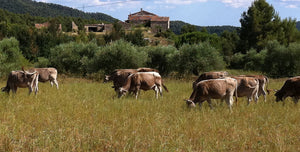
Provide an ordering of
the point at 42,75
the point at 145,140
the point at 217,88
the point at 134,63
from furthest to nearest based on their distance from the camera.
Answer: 1. the point at 134,63
2. the point at 42,75
3. the point at 217,88
4. the point at 145,140

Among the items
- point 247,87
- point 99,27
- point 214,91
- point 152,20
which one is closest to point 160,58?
point 247,87

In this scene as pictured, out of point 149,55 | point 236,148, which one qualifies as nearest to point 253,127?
point 236,148

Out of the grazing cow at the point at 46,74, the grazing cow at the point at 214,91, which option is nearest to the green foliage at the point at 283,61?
the grazing cow at the point at 214,91

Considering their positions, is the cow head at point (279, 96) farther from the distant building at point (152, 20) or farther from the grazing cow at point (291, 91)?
the distant building at point (152, 20)

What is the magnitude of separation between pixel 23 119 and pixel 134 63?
69.2 feet

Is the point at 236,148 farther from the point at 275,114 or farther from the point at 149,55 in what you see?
the point at 149,55

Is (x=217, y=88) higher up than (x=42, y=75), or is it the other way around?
(x=217, y=88)

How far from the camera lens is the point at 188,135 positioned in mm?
7199

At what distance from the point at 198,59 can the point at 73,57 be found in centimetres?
1584

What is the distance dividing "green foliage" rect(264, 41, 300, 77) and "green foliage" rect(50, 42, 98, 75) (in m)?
23.4

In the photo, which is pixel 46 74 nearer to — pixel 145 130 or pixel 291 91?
pixel 145 130

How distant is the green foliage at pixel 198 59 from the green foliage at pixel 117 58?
5.19 meters

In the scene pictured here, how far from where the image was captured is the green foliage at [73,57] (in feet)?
107

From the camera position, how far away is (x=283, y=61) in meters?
33.2
